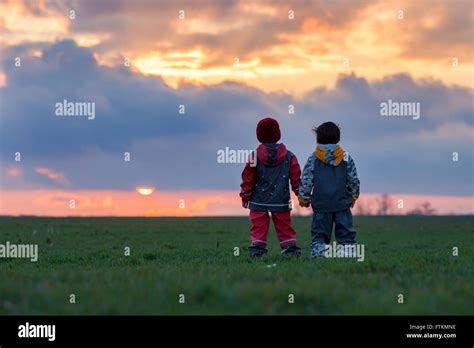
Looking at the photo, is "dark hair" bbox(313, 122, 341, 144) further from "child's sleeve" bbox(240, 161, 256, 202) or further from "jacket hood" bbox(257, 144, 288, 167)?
"child's sleeve" bbox(240, 161, 256, 202)

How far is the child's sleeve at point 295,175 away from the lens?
1477 centimetres

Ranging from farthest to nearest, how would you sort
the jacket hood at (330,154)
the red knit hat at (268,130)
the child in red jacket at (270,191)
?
the red knit hat at (268,130) < the child in red jacket at (270,191) < the jacket hood at (330,154)

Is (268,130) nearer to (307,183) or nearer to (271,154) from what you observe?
(271,154)

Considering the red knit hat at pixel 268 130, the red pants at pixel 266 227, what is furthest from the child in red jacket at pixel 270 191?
the red knit hat at pixel 268 130

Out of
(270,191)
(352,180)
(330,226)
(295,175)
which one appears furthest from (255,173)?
(352,180)

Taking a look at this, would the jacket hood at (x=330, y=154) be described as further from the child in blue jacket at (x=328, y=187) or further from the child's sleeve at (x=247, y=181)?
the child's sleeve at (x=247, y=181)

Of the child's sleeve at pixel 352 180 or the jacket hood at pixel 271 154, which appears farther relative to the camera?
the jacket hood at pixel 271 154

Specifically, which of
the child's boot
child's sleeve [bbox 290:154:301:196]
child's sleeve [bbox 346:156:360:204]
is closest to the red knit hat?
child's sleeve [bbox 290:154:301:196]

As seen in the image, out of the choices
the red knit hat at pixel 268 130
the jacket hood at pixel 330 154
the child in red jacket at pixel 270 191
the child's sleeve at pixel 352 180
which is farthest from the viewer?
the red knit hat at pixel 268 130

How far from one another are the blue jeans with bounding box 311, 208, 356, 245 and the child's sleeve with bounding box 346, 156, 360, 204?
0.35 metres

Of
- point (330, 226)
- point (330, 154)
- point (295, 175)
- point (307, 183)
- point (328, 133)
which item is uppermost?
point (328, 133)

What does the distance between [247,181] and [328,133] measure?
1945 mm

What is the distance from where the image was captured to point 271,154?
1478 cm
